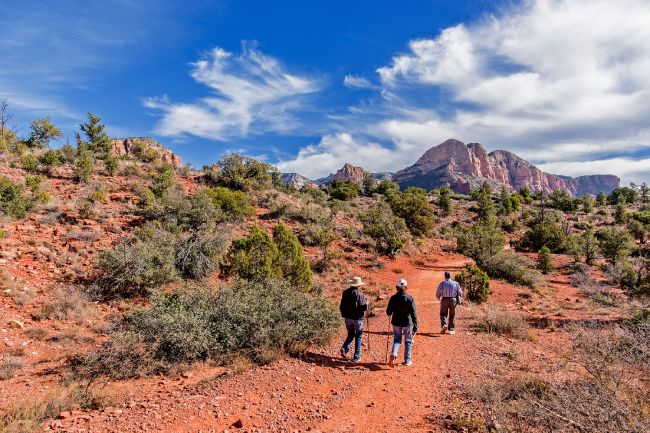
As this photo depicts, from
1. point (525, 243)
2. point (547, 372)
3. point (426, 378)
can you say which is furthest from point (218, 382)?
point (525, 243)

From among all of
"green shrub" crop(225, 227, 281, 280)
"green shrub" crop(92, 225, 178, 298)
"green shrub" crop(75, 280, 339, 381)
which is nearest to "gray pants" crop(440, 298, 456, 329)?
"green shrub" crop(75, 280, 339, 381)

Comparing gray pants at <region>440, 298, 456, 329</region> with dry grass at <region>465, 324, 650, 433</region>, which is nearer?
dry grass at <region>465, 324, 650, 433</region>

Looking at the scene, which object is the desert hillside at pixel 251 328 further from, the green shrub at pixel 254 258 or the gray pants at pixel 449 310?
the gray pants at pixel 449 310

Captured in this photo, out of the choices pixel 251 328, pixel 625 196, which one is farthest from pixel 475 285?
pixel 625 196

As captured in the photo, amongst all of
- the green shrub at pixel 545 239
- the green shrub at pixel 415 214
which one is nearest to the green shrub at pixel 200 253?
the green shrub at pixel 415 214

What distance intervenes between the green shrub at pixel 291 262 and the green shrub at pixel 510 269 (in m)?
12.6

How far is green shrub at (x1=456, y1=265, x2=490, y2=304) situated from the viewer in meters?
15.2

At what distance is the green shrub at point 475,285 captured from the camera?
15242mm

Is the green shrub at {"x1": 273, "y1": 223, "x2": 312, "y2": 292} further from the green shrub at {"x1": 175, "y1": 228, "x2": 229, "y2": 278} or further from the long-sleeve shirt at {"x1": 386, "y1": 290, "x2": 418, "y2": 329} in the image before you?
the long-sleeve shirt at {"x1": 386, "y1": 290, "x2": 418, "y2": 329}

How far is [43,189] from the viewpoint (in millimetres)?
18078

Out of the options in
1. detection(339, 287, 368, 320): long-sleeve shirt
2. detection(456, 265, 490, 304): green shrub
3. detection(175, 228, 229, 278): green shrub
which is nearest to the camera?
detection(339, 287, 368, 320): long-sleeve shirt

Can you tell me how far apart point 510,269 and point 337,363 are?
1678 cm

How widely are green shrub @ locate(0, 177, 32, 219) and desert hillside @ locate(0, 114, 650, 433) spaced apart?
0.06m

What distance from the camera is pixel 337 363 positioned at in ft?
24.4
